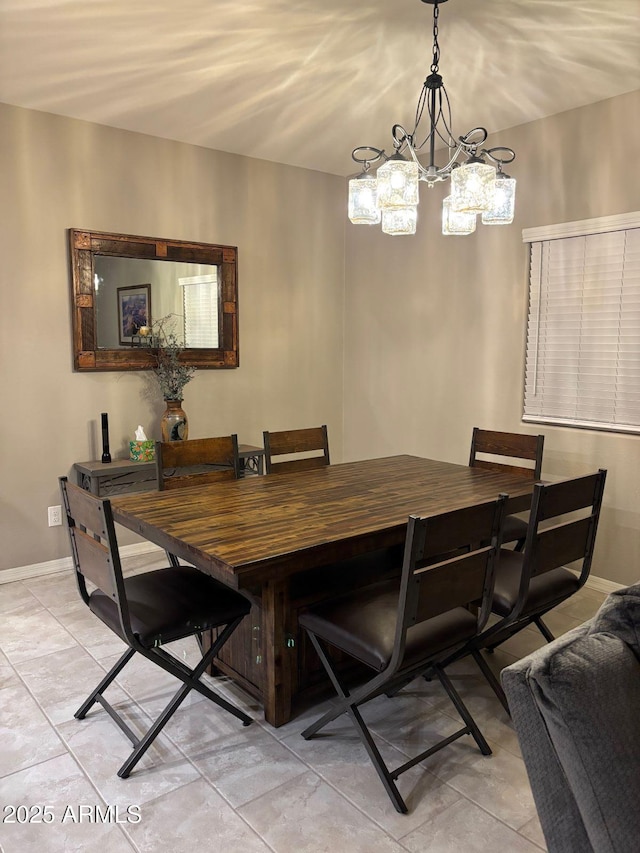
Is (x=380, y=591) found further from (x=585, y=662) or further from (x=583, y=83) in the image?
(x=583, y=83)

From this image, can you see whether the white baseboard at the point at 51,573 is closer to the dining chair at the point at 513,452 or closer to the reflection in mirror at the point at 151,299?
the dining chair at the point at 513,452

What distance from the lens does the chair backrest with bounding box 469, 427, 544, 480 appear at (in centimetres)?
318

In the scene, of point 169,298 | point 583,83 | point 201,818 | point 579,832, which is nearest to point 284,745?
point 201,818

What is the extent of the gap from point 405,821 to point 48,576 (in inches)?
106

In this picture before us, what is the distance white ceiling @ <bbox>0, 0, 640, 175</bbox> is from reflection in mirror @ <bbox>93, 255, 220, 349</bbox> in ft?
2.70

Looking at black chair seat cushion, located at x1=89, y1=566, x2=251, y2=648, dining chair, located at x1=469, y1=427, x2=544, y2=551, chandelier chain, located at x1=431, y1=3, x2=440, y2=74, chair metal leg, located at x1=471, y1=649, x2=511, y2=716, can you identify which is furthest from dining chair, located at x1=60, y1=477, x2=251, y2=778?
chandelier chain, located at x1=431, y1=3, x2=440, y2=74

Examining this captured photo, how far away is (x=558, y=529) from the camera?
2.18 m

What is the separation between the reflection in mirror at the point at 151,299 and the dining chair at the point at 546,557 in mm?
2655

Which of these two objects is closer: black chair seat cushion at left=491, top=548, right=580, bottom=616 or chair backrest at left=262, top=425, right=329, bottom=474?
black chair seat cushion at left=491, top=548, right=580, bottom=616

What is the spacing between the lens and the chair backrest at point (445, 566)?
5.70ft

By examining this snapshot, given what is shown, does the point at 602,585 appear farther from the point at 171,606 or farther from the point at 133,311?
the point at 133,311

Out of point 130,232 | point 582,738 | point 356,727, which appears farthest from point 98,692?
point 130,232

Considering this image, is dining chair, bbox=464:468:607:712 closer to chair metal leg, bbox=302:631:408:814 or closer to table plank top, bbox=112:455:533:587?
table plank top, bbox=112:455:533:587

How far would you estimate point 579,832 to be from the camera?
991 millimetres
